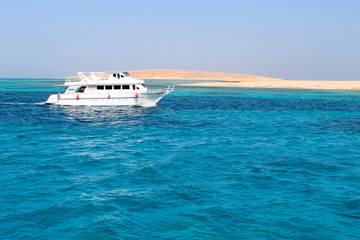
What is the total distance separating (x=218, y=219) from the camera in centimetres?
938

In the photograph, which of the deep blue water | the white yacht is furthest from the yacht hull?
the deep blue water

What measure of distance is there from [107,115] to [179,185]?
24118 millimetres

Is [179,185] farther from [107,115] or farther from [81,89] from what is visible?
[81,89]

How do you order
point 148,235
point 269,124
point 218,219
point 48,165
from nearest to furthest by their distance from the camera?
point 148,235 → point 218,219 → point 48,165 → point 269,124

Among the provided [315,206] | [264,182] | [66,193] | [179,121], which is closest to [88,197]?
[66,193]

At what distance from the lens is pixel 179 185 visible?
12.2 m

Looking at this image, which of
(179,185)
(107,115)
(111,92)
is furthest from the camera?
(111,92)

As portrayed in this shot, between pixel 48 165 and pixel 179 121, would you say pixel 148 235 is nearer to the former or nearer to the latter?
pixel 48 165

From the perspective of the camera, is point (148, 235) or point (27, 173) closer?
point (148, 235)

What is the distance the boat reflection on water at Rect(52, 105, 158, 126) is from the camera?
30.6 meters

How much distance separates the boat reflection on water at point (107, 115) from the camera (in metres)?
30.6

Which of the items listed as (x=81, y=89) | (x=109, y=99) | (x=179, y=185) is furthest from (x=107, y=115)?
(x=179, y=185)

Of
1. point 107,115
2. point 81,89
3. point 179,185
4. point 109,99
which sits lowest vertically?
point 179,185

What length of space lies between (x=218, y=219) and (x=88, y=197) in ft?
14.4
